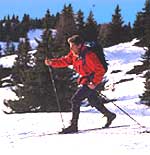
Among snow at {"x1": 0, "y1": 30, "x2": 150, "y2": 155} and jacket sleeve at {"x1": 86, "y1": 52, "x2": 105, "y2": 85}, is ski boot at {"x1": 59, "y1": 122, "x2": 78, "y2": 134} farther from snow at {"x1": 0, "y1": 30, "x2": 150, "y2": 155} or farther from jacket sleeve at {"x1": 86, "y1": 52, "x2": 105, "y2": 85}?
jacket sleeve at {"x1": 86, "y1": 52, "x2": 105, "y2": 85}

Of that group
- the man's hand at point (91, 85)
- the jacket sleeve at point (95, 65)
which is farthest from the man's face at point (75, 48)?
the man's hand at point (91, 85)

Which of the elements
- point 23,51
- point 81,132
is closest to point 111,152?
point 81,132

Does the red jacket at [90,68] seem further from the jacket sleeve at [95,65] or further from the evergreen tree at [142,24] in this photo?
the evergreen tree at [142,24]

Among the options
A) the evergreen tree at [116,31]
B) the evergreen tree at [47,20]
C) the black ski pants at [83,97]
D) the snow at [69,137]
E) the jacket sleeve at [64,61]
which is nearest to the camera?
the snow at [69,137]

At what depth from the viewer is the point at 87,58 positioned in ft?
33.9

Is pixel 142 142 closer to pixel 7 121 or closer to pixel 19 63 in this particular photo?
pixel 7 121

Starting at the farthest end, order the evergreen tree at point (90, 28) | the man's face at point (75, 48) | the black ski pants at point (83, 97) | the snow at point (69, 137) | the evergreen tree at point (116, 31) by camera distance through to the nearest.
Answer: the evergreen tree at point (116, 31), the evergreen tree at point (90, 28), the black ski pants at point (83, 97), the man's face at point (75, 48), the snow at point (69, 137)

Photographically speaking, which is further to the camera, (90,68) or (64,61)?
(64,61)

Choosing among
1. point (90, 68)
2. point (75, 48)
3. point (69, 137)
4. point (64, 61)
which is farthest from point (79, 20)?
point (69, 137)

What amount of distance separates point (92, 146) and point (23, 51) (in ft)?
124

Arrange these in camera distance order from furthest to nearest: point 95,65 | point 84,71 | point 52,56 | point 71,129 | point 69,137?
point 52,56 → point 71,129 → point 84,71 → point 95,65 → point 69,137

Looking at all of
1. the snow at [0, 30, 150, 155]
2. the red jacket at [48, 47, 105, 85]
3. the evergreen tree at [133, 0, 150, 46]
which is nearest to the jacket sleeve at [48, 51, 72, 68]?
the red jacket at [48, 47, 105, 85]

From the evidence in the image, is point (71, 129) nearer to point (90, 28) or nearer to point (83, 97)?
point (83, 97)

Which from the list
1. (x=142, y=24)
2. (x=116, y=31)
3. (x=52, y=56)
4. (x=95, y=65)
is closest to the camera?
(x=95, y=65)
